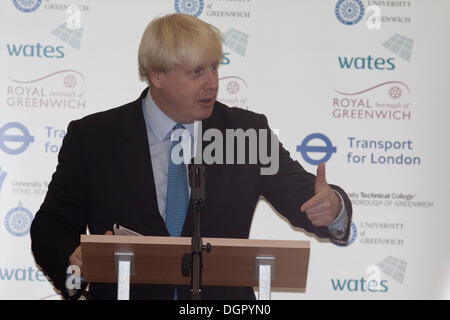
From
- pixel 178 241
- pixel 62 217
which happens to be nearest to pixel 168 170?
pixel 62 217

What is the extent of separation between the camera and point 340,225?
11.2ft

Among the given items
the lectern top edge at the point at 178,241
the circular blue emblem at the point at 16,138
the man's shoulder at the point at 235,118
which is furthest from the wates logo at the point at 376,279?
the lectern top edge at the point at 178,241

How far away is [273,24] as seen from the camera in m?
5.34

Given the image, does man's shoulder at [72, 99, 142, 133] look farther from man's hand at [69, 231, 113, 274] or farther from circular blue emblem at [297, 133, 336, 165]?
circular blue emblem at [297, 133, 336, 165]

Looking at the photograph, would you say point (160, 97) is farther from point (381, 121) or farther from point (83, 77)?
point (381, 121)

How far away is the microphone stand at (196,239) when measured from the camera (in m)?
2.40

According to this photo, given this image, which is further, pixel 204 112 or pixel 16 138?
pixel 16 138

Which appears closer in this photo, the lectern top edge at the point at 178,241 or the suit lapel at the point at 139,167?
the lectern top edge at the point at 178,241

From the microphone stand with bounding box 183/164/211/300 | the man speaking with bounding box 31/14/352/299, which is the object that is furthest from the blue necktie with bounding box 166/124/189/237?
the microphone stand with bounding box 183/164/211/300

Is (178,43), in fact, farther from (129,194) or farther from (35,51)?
(35,51)

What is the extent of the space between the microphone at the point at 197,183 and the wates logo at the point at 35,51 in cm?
309

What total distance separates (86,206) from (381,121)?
104 inches

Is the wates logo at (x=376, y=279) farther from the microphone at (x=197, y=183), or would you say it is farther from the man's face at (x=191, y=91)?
the microphone at (x=197, y=183)

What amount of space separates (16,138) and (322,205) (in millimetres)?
2961
